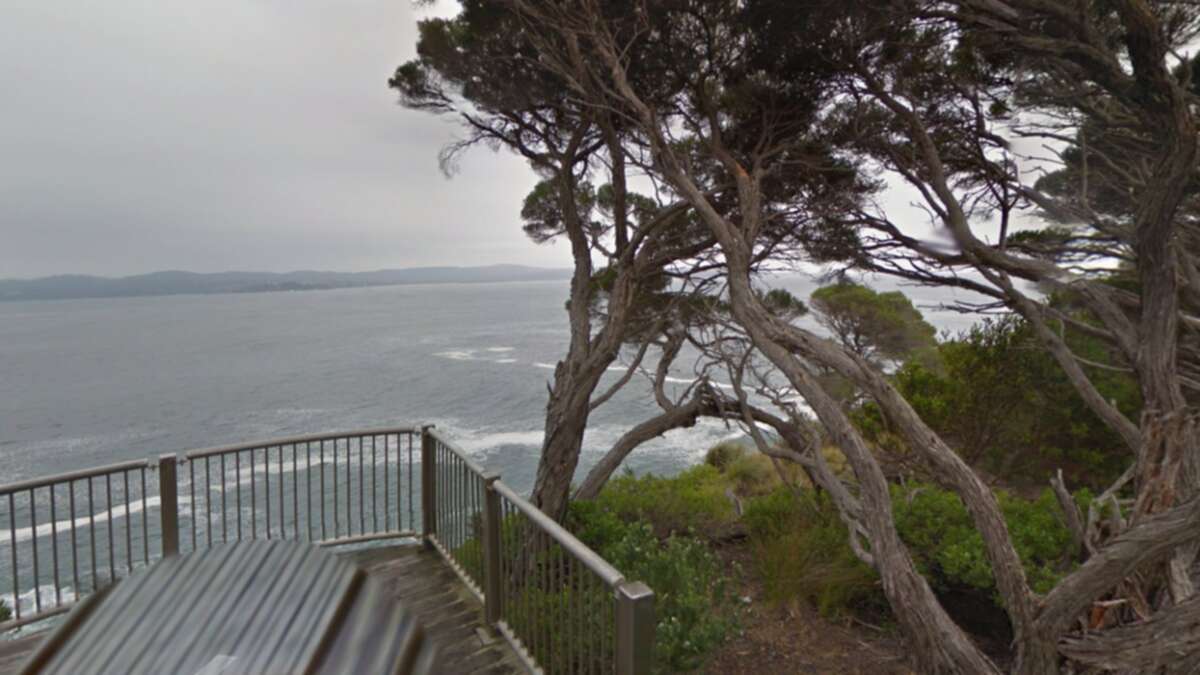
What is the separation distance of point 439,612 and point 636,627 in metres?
2.07

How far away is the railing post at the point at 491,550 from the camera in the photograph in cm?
302

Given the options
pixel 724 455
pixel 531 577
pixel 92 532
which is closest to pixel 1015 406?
pixel 724 455

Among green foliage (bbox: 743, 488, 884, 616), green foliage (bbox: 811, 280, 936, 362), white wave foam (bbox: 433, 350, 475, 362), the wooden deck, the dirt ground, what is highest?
green foliage (bbox: 811, 280, 936, 362)

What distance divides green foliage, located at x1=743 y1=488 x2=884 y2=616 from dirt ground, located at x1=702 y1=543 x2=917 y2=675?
0.14m

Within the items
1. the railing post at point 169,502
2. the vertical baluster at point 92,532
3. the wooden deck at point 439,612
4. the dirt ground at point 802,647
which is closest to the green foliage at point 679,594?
the dirt ground at point 802,647

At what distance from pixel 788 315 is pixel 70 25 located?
14.6m

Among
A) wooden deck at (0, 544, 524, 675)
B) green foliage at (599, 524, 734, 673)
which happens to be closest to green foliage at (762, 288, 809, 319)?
green foliage at (599, 524, 734, 673)

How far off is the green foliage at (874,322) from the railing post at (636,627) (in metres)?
9.31

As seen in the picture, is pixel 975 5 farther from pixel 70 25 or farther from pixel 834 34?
pixel 70 25

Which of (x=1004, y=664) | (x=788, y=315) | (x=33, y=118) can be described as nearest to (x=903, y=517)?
(x=1004, y=664)

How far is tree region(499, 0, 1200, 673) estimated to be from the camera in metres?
3.06

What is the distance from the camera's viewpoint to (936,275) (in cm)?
569

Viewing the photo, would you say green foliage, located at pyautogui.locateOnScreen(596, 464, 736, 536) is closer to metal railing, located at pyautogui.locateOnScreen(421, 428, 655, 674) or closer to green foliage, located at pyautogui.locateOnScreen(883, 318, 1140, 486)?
green foliage, located at pyautogui.locateOnScreen(883, 318, 1140, 486)

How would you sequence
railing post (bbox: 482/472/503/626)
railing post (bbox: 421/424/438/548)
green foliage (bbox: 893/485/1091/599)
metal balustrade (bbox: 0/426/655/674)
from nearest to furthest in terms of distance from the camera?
metal balustrade (bbox: 0/426/655/674)
railing post (bbox: 482/472/503/626)
railing post (bbox: 421/424/438/548)
green foliage (bbox: 893/485/1091/599)
